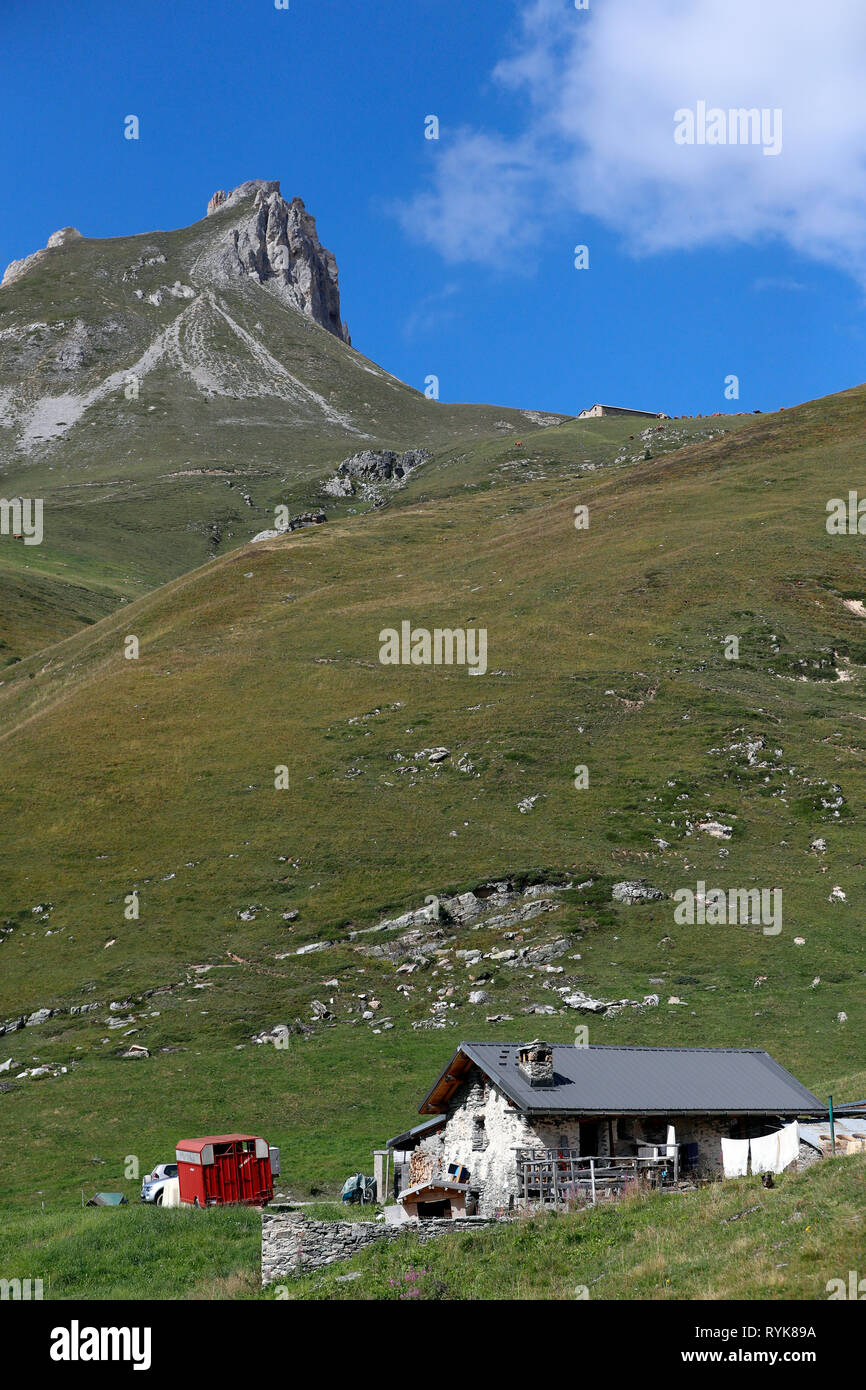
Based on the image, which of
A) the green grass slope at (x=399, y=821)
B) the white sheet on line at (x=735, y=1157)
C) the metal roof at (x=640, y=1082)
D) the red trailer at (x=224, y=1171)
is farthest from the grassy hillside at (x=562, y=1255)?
the green grass slope at (x=399, y=821)

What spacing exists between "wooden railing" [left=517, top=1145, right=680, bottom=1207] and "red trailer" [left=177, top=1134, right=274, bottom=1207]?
8132 millimetres

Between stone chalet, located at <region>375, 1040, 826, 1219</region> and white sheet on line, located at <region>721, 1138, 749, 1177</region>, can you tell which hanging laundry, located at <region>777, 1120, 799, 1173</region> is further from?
stone chalet, located at <region>375, 1040, 826, 1219</region>

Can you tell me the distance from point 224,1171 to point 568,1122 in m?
10.1

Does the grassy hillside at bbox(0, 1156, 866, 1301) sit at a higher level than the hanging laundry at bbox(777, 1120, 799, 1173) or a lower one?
lower

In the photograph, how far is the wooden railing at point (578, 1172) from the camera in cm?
3028

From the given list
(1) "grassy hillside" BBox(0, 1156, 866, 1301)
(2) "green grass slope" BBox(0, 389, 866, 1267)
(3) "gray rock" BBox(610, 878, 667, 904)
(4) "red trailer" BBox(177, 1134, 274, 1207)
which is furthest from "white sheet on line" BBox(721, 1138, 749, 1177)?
(3) "gray rock" BBox(610, 878, 667, 904)

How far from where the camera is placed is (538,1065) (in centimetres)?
3250

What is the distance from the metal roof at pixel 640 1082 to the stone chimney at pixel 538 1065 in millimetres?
194

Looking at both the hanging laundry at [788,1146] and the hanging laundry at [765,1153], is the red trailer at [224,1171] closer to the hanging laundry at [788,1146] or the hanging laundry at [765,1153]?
the hanging laundry at [765,1153]

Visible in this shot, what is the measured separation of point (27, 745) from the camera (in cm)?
→ 8762

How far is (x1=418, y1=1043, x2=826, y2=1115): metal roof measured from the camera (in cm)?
3198

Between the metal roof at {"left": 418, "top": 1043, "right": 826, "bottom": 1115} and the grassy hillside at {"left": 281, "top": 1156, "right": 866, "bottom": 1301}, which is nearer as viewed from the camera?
the grassy hillside at {"left": 281, "top": 1156, "right": 866, "bottom": 1301}
